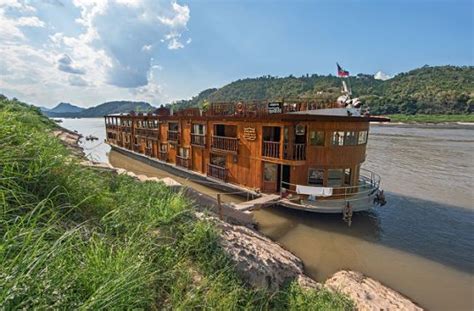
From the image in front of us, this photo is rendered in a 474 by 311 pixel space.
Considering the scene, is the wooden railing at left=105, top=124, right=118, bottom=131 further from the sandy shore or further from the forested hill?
the sandy shore

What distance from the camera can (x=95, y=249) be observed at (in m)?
3.86

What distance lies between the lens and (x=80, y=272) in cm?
324

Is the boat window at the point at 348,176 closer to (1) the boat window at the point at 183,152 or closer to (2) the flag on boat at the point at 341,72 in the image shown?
(2) the flag on boat at the point at 341,72

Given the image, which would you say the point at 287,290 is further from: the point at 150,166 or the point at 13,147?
the point at 150,166

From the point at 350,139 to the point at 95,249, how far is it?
1302 centimetres

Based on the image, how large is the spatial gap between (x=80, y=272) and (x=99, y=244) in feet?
2.18

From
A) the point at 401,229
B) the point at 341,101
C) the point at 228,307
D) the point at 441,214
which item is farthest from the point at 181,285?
the point at 441,214

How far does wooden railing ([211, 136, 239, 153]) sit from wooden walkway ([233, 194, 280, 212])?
3686mm

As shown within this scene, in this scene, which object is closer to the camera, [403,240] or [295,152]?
[403,240]

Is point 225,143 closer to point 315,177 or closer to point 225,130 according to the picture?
point 225,130

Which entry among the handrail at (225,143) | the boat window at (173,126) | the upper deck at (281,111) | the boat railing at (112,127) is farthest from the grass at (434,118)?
the handrail at (225,143)

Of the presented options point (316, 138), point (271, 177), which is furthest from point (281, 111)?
point (271, 177)

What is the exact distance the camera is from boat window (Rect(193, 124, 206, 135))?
62.2 feet

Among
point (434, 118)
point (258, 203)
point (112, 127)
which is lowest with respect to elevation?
point (434, 118)
